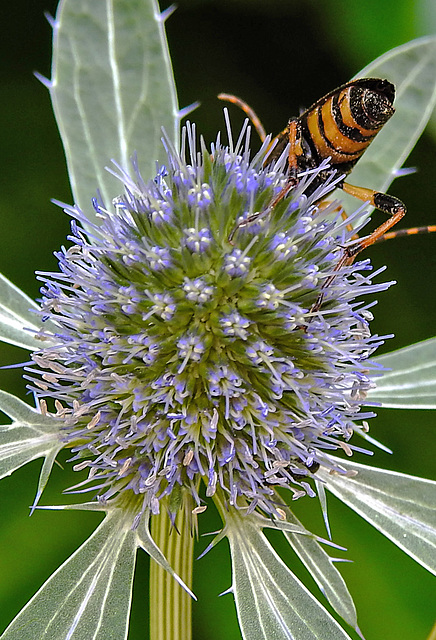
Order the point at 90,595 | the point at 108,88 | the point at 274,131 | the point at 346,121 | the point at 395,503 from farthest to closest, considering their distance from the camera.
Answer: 1. the point at 274,131
2. the point at 108,88
3. the point at 395,503
4. the point at 346,121
5. the point at 90,595

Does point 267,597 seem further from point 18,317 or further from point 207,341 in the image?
point 18,317

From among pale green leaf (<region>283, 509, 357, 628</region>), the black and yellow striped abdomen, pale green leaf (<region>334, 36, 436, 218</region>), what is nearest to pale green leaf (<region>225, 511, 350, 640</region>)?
pale green leaf (<region>283, 509, 357, 628</region>)

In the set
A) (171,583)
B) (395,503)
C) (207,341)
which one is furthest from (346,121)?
(171,583)

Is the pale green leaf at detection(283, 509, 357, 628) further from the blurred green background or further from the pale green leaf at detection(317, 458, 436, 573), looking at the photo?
the blurred green background

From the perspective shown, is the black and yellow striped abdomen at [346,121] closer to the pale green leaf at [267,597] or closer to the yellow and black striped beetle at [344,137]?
the yellow and black striped beetle at [344,137]

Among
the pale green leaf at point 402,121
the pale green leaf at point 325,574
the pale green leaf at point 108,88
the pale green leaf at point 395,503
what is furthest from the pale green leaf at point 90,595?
the pale green leaf at point 402,121

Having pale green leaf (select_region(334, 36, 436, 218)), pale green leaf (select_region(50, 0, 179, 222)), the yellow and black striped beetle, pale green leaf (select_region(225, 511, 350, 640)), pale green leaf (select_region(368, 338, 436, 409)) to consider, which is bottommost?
pale green leaf (select_region(225, 511, 350, 640))

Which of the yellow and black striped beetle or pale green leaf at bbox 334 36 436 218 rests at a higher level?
pale green leaf at bbox 334 36 436 218
